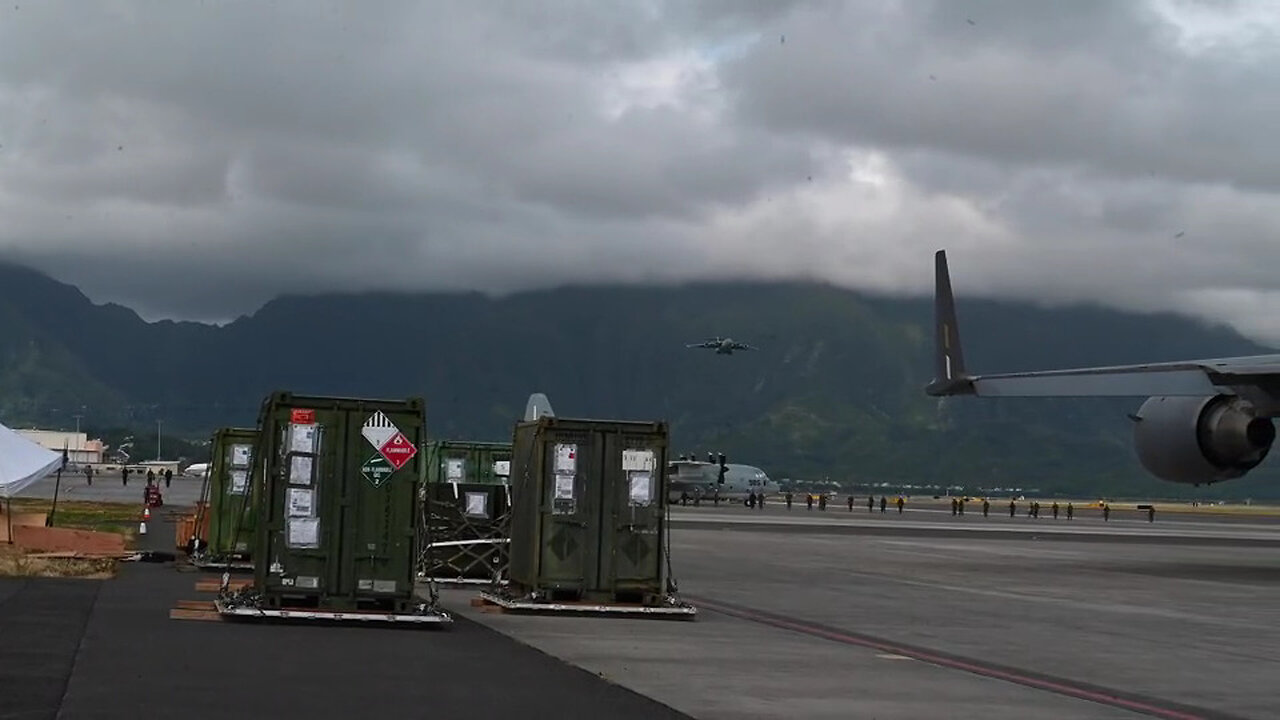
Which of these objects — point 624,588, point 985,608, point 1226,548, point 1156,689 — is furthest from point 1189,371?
point 1226,548

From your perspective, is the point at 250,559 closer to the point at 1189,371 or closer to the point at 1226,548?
the point at 1189,371

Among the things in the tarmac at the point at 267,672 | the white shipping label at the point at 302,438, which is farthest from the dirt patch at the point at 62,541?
the white shipping label at the point at 302,438

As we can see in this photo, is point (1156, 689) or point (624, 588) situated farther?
point (624, 588)

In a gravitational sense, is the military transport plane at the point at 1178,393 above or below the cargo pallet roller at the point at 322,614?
above

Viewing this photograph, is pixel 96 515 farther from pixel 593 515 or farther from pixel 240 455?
pixel 593 515

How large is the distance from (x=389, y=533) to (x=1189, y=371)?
16807mm

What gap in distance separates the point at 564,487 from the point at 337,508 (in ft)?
12.2

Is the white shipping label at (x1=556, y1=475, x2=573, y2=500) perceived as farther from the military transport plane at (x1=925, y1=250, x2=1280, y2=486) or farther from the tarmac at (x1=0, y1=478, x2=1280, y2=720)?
the military transport plane at (x1=925, y1=250, x2=1280, y2=486)

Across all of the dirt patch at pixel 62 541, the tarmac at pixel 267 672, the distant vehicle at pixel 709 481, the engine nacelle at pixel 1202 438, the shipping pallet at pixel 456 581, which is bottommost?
the tarmac at pixel 267 672

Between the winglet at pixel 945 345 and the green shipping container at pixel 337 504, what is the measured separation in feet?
53.5

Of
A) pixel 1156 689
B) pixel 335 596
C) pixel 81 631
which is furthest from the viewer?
pixel 335 596

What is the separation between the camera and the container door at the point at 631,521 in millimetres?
22547

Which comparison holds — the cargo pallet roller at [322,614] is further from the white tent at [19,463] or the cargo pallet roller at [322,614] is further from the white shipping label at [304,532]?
the white tent at [19,463]

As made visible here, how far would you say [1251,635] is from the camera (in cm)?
2197
